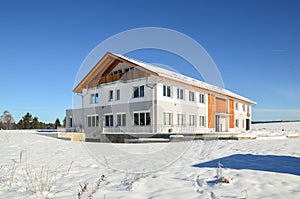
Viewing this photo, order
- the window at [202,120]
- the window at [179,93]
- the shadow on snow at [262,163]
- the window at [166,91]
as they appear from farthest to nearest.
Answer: the window at [202,120], the window at [179,93], the window at [166,91], the shadow on snow at [262,163]

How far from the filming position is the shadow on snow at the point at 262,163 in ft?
19.2

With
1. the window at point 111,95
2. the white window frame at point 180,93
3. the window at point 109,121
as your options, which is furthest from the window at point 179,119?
the window at point 111,95

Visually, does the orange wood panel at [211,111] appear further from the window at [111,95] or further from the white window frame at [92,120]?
the white window frame at [92,120]

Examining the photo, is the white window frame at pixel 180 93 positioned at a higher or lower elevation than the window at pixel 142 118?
higher

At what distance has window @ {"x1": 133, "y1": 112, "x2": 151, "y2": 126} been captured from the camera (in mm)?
20769

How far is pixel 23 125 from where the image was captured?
54469mm

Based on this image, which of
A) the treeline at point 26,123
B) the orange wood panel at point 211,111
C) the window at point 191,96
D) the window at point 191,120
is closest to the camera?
the window at point 191,120

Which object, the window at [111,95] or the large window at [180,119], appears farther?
the window at [111,95]

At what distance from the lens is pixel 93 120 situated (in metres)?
25.7

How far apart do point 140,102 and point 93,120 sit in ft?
22.3

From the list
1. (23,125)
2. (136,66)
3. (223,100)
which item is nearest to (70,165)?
(136,66)

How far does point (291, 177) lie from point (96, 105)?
2221 centimetres

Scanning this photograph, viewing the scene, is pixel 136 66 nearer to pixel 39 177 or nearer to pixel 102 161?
pixel 102 161

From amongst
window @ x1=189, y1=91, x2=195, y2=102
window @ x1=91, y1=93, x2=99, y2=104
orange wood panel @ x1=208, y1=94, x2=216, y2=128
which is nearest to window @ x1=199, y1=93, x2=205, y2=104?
orange wood panel @ x1=208, y1=94, x2=216, y2=128
